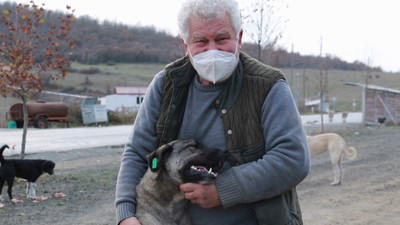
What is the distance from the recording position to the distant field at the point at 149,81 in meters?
81.2

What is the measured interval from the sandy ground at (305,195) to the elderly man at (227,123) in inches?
220

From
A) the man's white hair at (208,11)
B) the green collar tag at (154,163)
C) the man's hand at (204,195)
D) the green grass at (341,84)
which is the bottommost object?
the green grass at (341,84)

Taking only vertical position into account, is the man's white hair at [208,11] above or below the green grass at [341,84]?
above

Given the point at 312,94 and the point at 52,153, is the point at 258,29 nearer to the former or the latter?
the point at 52,153

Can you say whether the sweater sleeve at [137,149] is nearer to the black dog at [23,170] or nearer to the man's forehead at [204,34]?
the man's forehead at [204,34]

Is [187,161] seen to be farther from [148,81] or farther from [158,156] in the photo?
[148,81]

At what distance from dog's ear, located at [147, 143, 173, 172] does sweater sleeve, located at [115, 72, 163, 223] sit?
67 millimetres

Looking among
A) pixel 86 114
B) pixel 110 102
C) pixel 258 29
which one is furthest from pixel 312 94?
pixel 258 29

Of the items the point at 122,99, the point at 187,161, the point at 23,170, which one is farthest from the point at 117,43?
the point at 187,161

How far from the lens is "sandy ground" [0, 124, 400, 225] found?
834 cm

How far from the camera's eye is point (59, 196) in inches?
392

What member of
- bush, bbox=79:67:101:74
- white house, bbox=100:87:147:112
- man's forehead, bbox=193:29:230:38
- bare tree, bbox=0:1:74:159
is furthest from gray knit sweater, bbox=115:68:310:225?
bush, bbox=79:67:101:74

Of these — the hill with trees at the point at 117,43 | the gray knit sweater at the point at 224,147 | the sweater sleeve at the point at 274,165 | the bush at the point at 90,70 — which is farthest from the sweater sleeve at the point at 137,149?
the hill with trees at the point at 117,43

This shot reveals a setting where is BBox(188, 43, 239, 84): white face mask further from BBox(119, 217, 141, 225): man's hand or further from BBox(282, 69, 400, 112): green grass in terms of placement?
BBox(282, 69, 400, 112): green grass
